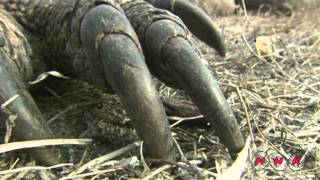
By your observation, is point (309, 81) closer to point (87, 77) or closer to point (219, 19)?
point (87, 77)

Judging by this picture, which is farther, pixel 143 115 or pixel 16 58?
pixel 16 58

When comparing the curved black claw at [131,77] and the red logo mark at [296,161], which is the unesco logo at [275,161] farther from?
the curved black claw at [131,77]

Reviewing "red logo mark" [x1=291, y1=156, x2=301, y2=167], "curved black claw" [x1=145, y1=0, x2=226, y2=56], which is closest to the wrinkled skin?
"red logo mark" [x1=291, y1=156, x2=301, y2=167]

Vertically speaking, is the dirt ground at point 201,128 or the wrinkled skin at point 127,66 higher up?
the wrinkled skin at point 127,66

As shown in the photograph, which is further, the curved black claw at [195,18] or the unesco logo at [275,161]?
the curved black claw at [195,18]

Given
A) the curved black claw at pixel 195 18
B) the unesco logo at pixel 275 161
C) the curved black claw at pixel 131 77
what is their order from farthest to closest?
the curved black claw at pixel 195 18
the unesco logo at pixel 275 161
the curved black claw at pixel 131 77

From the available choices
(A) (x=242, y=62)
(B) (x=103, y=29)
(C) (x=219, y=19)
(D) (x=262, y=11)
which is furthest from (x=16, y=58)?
(D) (x=262, y=11)

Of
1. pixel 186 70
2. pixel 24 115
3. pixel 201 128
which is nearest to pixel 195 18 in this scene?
pixel 201 128

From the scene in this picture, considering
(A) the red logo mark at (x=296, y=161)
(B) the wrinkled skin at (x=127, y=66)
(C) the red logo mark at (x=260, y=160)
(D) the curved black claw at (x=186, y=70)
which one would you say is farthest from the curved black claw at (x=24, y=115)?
(A) the red logo mark at (x=296, y=161)
